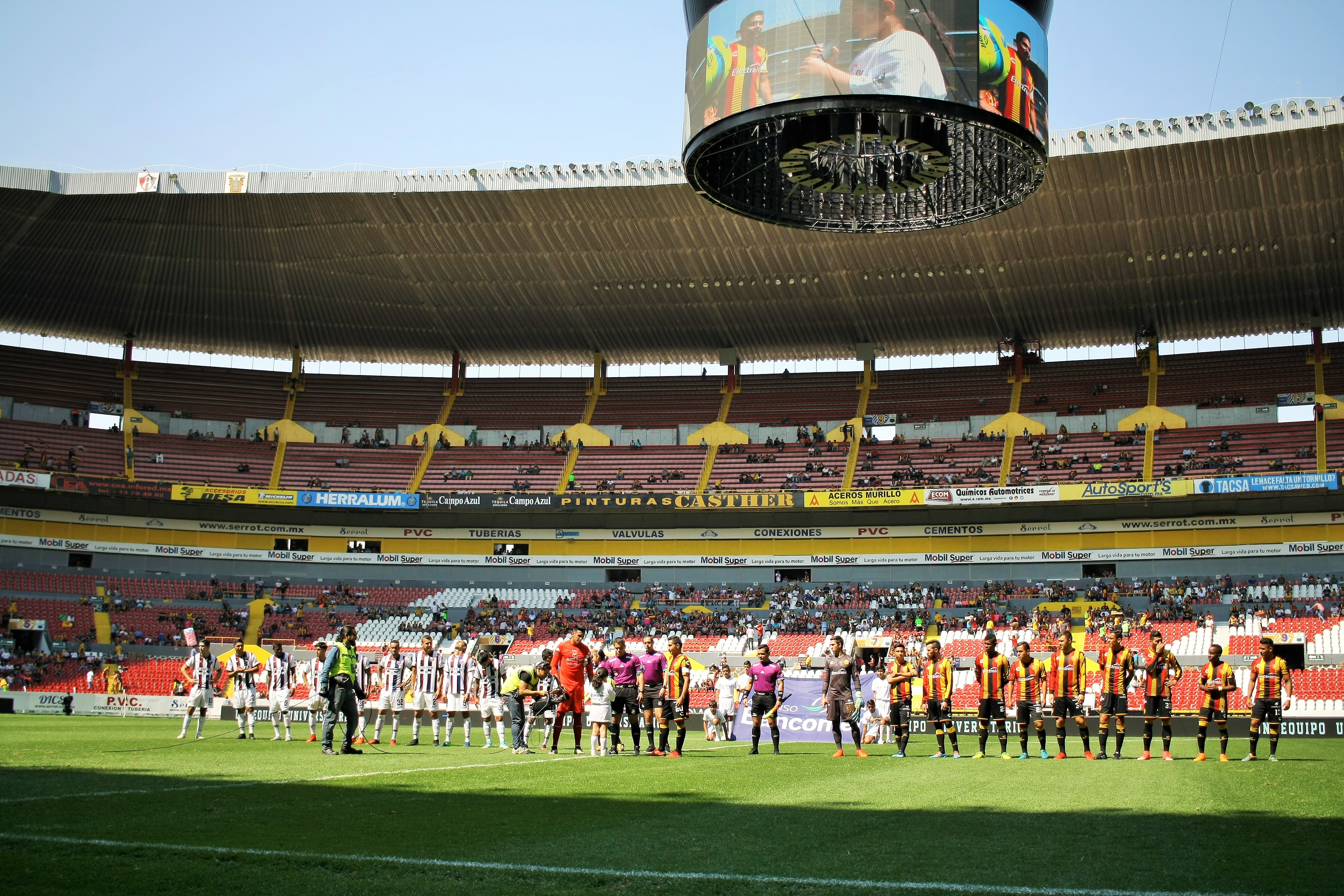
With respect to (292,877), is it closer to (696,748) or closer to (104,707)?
(696,748)

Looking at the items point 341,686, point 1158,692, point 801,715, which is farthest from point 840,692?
point 341,686

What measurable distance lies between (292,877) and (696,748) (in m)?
14.3

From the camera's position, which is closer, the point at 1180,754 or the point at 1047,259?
the point at 1180,754

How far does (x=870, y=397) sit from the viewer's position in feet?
191

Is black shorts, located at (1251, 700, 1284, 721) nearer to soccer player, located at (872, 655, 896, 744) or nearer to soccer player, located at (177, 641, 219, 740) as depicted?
soccer player, located at (872, 655, 896, 744)

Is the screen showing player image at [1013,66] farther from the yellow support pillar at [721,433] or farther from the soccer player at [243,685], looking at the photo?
the yellow support pillar at [721,433]

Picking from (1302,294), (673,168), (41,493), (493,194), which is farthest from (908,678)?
(41,493)

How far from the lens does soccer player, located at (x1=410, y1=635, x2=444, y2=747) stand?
71.9 ft

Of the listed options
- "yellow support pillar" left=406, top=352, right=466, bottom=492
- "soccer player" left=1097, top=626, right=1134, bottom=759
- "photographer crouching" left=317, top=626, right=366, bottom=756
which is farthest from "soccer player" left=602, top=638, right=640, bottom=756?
"yellow support pillar" left=406, top=352, right=466, bottom=492

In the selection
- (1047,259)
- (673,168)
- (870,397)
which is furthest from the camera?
(870,397)

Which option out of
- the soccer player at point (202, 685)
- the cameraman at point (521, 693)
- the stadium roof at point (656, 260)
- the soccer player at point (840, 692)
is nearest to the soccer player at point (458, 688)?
the cameraman at point (521, 693)

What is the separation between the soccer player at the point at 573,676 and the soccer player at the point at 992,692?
6.37 metres

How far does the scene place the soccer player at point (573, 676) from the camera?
1820cm

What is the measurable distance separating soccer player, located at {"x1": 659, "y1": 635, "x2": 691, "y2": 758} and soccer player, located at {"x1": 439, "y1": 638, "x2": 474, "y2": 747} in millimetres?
4249
